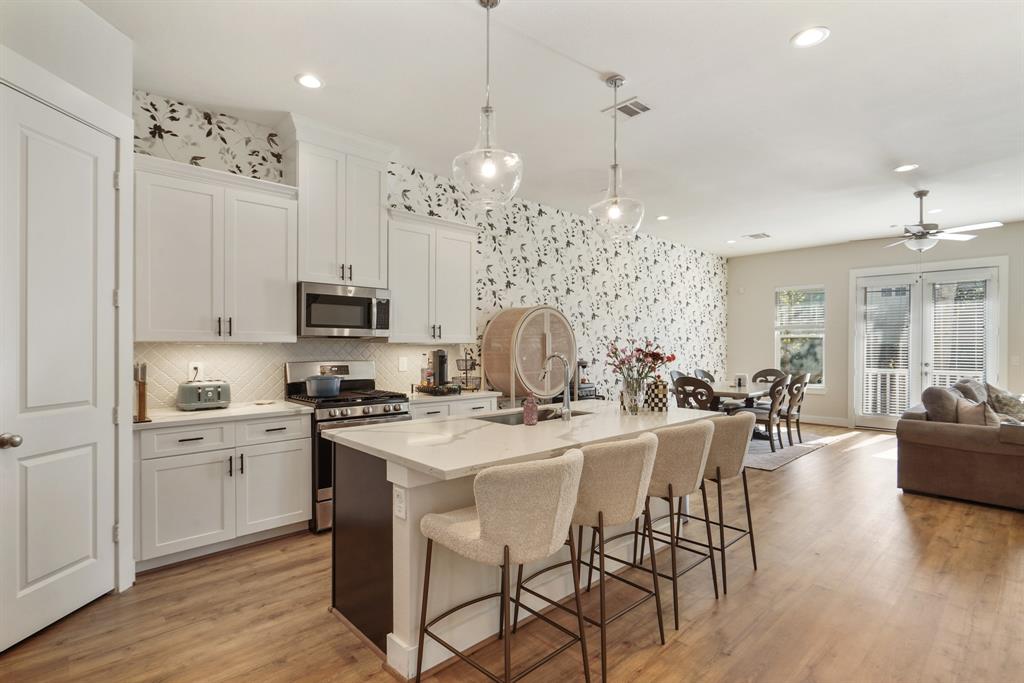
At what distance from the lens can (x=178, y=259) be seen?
3170 mm

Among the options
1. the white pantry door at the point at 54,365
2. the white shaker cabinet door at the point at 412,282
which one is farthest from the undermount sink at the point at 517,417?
the white pantry door at the point at 54,365

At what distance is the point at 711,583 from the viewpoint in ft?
9.43

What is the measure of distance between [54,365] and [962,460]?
6.20 metres

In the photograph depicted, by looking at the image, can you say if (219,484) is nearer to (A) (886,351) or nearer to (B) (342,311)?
(B) (342,311)

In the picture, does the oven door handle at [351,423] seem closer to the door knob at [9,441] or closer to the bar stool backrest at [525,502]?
the door knob at [9,441]

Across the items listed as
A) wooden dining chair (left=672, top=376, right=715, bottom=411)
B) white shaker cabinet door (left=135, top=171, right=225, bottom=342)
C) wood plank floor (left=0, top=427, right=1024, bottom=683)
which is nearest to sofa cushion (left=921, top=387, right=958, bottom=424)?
wood plank floor (left=0, top=427, right=1024, bottom=683)

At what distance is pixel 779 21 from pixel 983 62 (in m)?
1.36

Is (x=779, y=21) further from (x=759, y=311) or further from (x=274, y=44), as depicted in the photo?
(x=759, y=311)

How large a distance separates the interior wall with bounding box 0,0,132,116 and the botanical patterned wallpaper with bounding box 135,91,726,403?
0.65 metres

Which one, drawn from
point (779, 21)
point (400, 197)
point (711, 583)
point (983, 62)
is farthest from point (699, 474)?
point (400, 197)

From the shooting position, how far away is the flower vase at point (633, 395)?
10.5 ft

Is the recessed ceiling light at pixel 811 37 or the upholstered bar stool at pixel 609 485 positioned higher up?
the recessed ceiling light at pixel 811 37

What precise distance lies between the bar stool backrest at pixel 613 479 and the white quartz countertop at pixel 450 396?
2.24 m

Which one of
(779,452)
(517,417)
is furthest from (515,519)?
(779,452)
